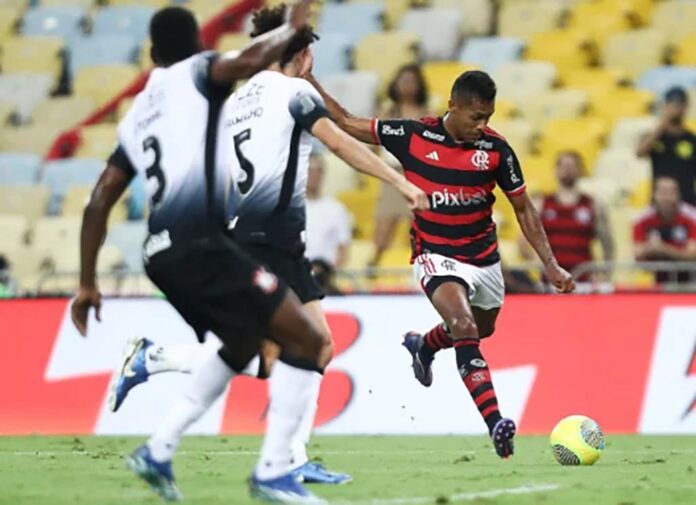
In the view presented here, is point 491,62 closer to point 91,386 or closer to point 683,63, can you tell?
point 683,63

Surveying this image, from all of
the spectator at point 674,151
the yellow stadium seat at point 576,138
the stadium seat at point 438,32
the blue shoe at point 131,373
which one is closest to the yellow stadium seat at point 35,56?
the stadium seat at point 438,32

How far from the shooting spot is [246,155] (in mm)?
10266

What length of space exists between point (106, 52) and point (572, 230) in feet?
31.3

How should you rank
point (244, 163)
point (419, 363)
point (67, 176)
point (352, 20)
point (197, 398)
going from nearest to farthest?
point (197, 398) → point (244, 163) → point (419, 363) → point (67, 176) → point (352, 20)

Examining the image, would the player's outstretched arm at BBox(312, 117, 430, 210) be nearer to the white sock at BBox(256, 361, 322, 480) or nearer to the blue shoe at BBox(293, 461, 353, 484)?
the white sock at BBox(256, 361, 322, 480)

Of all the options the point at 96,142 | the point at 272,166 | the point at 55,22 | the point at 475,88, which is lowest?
the point at 96,142

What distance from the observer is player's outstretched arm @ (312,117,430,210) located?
8.22 metres

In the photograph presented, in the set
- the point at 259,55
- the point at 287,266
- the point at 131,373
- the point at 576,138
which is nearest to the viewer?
the point at 259,55

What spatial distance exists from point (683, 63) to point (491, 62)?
7.55 feet

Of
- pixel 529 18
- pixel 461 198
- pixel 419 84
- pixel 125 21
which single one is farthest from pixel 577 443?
pixel 125 21

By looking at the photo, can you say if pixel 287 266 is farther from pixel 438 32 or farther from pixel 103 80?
pixel 103 80

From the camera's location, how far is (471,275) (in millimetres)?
12078

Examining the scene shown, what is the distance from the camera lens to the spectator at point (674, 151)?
17.7 metres

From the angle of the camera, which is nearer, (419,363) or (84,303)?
(84,303)
